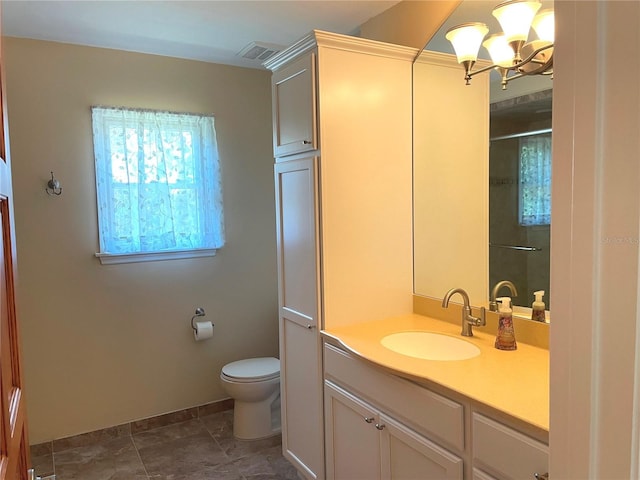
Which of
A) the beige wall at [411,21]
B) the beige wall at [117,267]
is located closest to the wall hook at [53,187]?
the beige wall at [117,267]

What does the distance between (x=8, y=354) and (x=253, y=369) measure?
2.17m

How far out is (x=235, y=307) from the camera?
11.5 feet

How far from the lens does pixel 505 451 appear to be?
1.34 meters

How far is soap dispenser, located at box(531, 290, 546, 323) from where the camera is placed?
1.86 meters

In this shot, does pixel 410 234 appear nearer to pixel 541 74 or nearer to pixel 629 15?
pixel 541 74

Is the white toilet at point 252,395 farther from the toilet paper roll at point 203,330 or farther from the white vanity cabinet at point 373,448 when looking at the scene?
the white vanity cabinet at point 373,448

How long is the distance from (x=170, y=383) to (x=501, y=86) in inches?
109

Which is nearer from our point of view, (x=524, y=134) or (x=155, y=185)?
(x=524, y=134)

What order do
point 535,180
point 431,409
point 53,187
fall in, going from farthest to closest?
1. point 53,187
2. point 535,180
3. point 431,409

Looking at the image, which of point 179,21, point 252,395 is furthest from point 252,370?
point 179,21

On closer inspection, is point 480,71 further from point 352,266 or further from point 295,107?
point 352,266

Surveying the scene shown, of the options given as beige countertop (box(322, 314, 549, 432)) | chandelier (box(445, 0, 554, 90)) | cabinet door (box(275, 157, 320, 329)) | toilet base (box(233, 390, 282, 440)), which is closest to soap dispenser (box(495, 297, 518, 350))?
beige countertop (box(322, 314, 549, 432))

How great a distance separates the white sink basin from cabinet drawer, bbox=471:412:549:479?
564 mm

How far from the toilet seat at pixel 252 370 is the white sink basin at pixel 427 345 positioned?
1.21 meters
